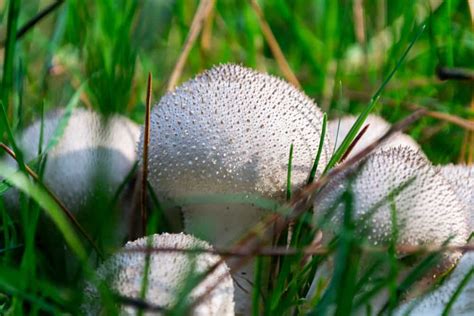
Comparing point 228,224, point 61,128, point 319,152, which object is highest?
point 61,128

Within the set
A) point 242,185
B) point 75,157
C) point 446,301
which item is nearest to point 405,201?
point 446,301

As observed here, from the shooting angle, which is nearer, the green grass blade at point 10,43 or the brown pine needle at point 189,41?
the green grass blade at point 10,43

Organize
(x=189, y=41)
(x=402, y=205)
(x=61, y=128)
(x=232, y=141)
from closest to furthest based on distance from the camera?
1. (x=402, y=205)
2. (x=232, y=141)
3. (x=61, y=128)
4. (x=189, y=41)

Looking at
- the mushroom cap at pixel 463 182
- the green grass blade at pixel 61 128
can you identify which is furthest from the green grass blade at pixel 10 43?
the mushroom cap at pixel 463 182

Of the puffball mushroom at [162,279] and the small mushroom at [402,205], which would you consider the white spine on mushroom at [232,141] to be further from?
the puffball mushroom at [162,279]

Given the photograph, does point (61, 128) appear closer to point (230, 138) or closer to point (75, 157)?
point (75, 157)

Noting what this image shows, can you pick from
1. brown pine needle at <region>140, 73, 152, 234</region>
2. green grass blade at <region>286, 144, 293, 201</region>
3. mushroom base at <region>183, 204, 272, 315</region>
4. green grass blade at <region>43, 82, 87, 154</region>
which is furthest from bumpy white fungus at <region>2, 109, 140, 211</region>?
green grass blade at <region>286, 144, 293, 201</region>

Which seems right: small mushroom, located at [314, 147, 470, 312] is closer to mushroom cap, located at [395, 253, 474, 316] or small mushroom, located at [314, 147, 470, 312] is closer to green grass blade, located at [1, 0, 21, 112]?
mushroom cap, located at [395, 253, 474, 316]
